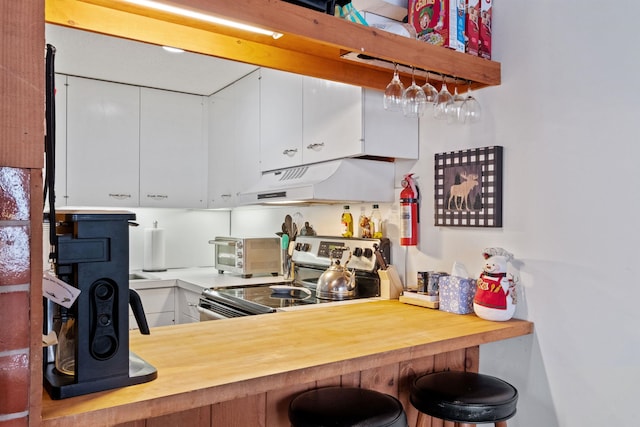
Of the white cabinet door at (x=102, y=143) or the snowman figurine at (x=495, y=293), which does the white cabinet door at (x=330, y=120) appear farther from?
the white cabinet door at (x=102, y=143)

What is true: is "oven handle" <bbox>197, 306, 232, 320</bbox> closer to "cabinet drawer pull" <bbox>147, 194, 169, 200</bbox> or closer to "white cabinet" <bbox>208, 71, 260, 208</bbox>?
"white cabinet" <bbox>208, 71, 260, 208</bbox>

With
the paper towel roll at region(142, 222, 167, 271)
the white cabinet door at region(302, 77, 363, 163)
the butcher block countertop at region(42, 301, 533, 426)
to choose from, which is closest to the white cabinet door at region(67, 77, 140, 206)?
the paper towel roll at region(142, 222, 167, 271)

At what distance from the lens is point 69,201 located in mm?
3387

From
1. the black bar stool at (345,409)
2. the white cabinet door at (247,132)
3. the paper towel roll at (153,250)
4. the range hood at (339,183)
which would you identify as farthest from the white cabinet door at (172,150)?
the black bar stool at (345,409)

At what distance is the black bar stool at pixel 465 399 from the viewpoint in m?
1.36

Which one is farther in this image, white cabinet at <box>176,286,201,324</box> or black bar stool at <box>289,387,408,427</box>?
white cabinet at <box>176,286,201,324</box>

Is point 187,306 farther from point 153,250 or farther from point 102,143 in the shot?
point 102,143

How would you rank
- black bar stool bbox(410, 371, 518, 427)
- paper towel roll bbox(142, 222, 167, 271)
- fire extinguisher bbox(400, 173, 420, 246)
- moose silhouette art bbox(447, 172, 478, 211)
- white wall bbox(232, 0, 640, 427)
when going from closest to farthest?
black bar stool bbox(410, 371, 518, 427)
white wall bbox(232, 0, 640, 427)
moose silhouette art bbox(447, 172, 478, 211)
fire extinguisher bbox(400, 173, 420, 246)
paper towel roll bbox(142, 222, 167, 271)

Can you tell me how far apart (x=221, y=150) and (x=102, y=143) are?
90 cm

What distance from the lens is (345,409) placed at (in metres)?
1.31

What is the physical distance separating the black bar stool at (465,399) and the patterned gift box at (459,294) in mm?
372

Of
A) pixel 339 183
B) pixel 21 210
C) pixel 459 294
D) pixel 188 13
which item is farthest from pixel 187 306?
pixel 21 210

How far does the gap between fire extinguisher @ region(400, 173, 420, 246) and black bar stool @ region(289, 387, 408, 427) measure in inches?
37.0

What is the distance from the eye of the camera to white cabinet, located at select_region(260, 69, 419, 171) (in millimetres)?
2107
